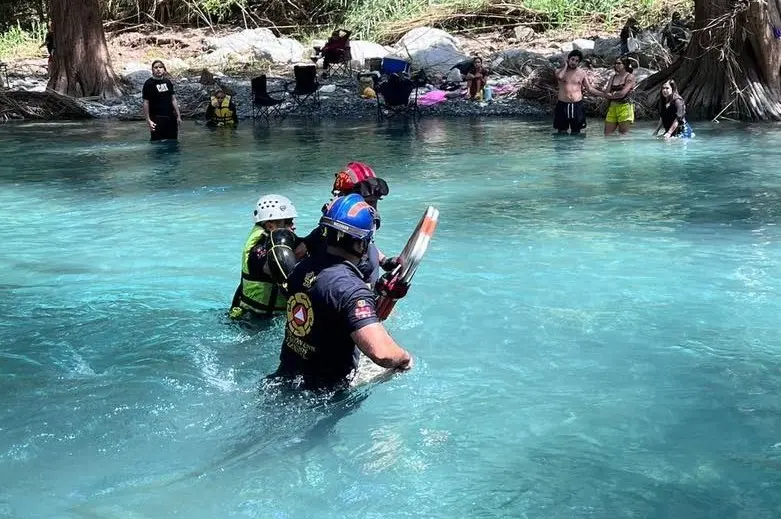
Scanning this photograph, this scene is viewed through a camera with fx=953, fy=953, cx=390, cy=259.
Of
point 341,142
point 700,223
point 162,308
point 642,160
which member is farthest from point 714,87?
point 162,308

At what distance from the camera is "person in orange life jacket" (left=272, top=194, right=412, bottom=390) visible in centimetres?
418

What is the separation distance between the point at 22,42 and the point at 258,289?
27734 mm

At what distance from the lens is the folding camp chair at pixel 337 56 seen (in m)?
24.0

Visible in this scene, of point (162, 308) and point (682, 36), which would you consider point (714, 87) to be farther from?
point (162, 308)

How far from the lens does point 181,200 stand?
11.3 meters

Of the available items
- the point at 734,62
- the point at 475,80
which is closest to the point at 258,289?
the point at 734,62

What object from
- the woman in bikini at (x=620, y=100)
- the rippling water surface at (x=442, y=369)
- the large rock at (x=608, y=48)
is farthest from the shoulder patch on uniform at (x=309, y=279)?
the large rock at (x=608, y=48)

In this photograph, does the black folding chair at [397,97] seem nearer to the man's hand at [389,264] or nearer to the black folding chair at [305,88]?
the black folding chair at [305,88]

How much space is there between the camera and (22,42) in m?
30.5

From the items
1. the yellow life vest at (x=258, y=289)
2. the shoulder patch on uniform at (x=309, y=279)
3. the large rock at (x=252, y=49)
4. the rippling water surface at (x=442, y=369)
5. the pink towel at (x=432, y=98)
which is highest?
the large rock at (x=252, y=49)

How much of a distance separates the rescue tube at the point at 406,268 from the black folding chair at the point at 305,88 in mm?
16720

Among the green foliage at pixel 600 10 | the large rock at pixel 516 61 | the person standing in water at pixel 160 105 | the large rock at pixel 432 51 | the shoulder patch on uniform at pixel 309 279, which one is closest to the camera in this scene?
the shoulder patch on uniform at pixel 309 279

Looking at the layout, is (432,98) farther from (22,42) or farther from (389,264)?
(389,264)

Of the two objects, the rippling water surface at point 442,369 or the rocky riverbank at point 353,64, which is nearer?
the rippling water surface at point 442,369
